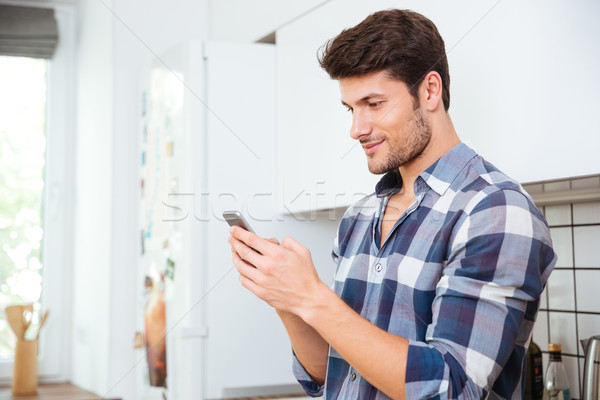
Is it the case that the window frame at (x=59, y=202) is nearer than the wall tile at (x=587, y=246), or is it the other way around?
the wall tile at (x=587, y=246)

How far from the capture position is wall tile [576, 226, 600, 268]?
1.34 m

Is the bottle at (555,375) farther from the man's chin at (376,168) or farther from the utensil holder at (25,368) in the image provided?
the utensil holder at (25,368)

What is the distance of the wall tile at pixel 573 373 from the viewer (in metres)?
1.35

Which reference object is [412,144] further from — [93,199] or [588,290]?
[93,199]

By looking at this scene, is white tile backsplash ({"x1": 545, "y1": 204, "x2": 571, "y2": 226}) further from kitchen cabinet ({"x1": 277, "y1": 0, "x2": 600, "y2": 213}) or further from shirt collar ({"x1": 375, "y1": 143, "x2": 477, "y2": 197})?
shirt collar ({"x1": 375, "y1": 143, "x2": 477, "y2": 197})

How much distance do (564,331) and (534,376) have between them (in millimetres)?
141

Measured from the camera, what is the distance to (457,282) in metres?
0.77

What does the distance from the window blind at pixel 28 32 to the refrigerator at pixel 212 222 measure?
969 millimetres

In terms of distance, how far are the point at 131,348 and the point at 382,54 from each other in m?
1.62

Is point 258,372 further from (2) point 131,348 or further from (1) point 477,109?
(1) point 477,109

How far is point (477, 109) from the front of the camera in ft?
3.91

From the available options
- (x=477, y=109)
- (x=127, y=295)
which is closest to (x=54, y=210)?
(x=127, y=295)

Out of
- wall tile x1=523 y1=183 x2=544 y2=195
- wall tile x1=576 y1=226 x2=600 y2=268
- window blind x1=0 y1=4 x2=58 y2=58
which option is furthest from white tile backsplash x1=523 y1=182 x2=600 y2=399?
window blind x1=0 y1=4 x2=58 y2=58

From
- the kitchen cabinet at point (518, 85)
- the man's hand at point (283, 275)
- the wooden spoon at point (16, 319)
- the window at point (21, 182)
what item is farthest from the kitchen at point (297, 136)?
the man's hand at point (283, 275)
